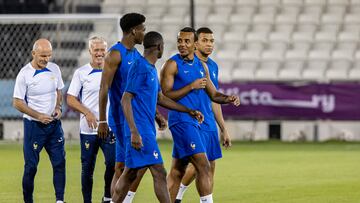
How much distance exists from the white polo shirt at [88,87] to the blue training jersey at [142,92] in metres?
2.65

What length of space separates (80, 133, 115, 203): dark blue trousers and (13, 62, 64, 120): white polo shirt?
61 centimetres

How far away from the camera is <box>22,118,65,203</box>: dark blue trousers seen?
13.1 meters

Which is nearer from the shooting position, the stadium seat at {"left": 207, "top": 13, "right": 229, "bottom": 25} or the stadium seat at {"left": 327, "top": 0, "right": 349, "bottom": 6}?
the stadium seat at {"left": 327, "top": 0, "right": 349, "bottom": 6}

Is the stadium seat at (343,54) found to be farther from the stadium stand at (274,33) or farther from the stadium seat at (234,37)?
the stadium seat at (234,37)

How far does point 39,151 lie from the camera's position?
43.2 feet

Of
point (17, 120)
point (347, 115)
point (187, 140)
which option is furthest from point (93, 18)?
point (187, 140)

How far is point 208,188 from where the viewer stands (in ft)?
39.0

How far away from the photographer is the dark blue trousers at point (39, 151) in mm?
13055

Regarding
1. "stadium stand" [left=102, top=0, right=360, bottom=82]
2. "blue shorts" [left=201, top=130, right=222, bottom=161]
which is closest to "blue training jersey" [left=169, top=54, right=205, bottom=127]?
"blue shorts" [left=201, top=130, right=222, bottom=161]

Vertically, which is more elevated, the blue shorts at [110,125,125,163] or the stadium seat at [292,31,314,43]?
the stadium seat at [292,31,314,43]

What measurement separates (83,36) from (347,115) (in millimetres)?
9291

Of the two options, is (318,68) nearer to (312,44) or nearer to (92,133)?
(312,44)

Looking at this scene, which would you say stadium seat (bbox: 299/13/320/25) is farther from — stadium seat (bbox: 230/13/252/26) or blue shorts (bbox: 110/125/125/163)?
blue shorts (bbox: 110/125/125/163)

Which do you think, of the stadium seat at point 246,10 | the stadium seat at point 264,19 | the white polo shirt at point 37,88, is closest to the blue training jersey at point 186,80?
the white polo shirt at point 37,88
